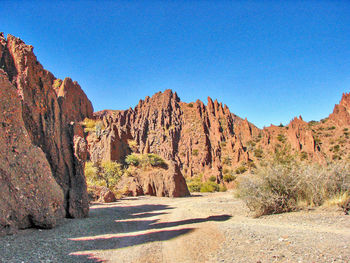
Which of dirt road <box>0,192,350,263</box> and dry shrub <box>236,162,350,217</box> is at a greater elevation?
dry shrub <box>236,162,350,217</box>

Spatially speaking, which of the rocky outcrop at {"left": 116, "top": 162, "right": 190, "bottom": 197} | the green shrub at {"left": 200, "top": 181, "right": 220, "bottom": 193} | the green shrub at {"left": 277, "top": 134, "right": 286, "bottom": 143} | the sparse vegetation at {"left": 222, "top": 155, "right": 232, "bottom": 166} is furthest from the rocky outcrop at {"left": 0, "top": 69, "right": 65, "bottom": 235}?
the green shrub at {"left": 277, "top": 134, "right": 286, "bottom": 143}

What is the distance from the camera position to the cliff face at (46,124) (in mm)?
9688

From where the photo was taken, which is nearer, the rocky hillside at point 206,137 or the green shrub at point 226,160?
the rocky hillside at point 206,137

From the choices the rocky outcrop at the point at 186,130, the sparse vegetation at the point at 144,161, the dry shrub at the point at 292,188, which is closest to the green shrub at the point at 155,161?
the sparse vegetation at the point at 144,161

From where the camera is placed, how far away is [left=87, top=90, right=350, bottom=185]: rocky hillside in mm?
38450

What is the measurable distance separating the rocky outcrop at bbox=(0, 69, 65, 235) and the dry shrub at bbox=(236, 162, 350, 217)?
778cm

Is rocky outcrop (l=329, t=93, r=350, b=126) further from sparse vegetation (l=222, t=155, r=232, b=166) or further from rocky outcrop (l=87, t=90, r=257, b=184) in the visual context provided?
sparse vegetation (l=222, t=155, r=232, b=166)

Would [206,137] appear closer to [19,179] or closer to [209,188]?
[209,188]

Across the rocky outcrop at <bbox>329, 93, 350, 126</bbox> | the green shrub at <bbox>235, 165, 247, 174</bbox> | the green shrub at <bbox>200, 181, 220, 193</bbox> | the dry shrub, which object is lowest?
the green shrub at <bbox>200, 181, 220, 193</bbox>

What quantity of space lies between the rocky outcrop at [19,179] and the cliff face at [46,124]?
1614 millimetres

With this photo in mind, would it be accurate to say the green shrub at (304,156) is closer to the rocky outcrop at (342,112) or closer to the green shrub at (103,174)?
the rocky outcrop at (342,112)

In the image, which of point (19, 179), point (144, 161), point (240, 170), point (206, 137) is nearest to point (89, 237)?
point (19, 179)

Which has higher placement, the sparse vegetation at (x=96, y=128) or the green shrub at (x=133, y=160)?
the sparse vegetation at (x=96, y=128)

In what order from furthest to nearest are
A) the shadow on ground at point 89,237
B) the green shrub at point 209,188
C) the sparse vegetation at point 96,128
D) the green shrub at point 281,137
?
1. the green shrub at point 281,137
2. the sparse vegetation at point 96,128
3. the green shrub at point 209,188
4. the shadow on ground at point 89,237
